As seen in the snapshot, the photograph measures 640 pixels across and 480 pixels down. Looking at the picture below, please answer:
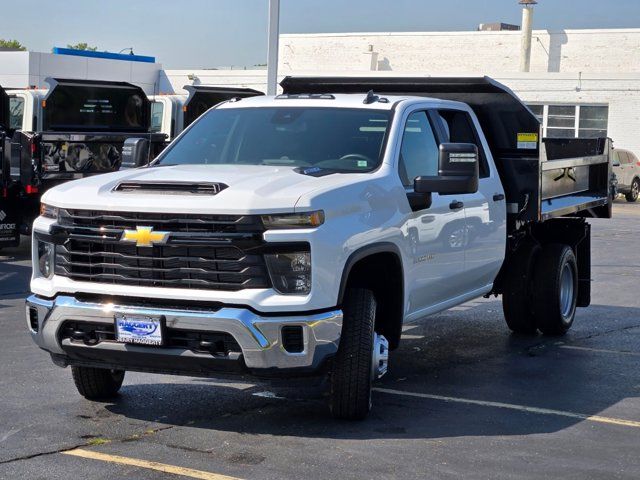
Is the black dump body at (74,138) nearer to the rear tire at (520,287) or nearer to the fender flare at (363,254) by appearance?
the rear tire at (520,287)

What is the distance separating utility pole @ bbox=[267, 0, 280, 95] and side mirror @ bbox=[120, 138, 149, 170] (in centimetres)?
958

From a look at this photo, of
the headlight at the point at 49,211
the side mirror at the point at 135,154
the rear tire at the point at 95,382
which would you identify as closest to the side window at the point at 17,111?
the side mirror at the point at 135,154

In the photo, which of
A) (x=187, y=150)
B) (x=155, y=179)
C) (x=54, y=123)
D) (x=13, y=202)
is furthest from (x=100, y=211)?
(x=54, y=123)

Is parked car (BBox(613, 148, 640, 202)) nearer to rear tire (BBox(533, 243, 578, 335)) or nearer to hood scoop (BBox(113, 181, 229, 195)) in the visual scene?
rear tire (BBox(533, 243, 578, 335))

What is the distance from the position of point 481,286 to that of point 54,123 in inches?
519

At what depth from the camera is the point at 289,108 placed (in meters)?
8.54

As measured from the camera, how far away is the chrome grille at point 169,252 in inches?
261

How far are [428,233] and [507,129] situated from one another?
235 centimetres

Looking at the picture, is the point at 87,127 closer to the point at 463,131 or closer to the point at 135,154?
the point at 135,154

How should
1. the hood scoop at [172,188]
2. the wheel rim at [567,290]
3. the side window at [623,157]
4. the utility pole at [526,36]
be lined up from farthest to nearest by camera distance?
1. the utility pole at [526,36]
2. the side window at [623,157]
3. the wheel rim at [567,290]
4. the hood scoop at [172,188]

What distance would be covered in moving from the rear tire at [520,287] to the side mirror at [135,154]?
3.74m

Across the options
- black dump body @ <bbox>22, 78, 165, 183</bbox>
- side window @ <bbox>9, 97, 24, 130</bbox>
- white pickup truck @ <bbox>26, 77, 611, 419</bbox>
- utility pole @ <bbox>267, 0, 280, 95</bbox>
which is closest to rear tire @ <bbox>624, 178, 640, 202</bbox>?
black dump body @ <bbox>22, 78, 165, 183</bbox>

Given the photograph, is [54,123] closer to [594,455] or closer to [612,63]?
[594,455]

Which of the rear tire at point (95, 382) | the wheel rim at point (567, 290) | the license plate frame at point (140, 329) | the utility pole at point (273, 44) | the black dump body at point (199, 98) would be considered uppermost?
the utility pole at point (273, 44)
